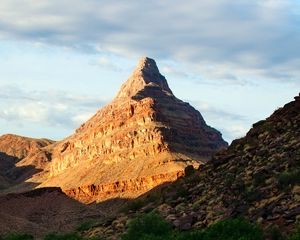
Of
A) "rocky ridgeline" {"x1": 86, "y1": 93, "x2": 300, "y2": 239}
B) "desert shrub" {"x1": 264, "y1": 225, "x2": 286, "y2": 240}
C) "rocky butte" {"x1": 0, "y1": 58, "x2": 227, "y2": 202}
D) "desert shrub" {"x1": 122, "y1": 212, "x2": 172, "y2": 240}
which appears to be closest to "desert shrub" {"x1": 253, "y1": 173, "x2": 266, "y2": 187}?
"rocky ridgeline" {"x1": 86, "y1": 93, "x2": 300, "y2": 239}

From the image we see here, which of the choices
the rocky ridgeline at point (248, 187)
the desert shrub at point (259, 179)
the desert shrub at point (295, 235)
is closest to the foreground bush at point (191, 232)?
the rocky ridgeline at point (248, 187)

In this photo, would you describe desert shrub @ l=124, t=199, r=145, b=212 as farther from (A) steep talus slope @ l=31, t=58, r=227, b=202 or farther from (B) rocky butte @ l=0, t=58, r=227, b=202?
(B) rocky butte @ l=0, t=58, r=227, b=202

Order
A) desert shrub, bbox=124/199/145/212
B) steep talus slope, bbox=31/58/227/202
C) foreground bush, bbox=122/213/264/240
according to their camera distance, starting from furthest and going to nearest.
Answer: steep talus slope, bbox=31/58/227/202 → desert shrub, bbox=124/199/145/212 → foreground bush, bbox=122/213/264/240

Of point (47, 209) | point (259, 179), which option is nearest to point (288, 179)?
point (259, 179)

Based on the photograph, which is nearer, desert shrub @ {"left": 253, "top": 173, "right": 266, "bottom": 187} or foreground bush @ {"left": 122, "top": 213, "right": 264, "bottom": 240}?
foreground bush @ {"left": 122, "top": 213, "right": 264, "bottom": 240}

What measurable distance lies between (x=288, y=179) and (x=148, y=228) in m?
8.56

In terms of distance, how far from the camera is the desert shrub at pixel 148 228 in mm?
37406

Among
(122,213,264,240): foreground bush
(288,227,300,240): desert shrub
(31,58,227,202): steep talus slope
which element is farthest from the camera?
(31,58,227,202): steep talus slope

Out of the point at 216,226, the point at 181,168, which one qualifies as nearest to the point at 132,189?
the point at 181,168

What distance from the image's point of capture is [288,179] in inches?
1337

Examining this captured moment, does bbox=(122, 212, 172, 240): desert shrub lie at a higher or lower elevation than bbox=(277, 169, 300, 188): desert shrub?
lower

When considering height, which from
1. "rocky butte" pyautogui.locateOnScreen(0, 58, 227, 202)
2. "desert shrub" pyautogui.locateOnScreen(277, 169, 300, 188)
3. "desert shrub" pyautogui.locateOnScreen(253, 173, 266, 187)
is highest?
"rocky butte" pyautogui.locateOnScreen(0, 58, 227, 202)

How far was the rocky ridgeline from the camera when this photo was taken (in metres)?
32.8

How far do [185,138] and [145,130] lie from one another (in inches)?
720
